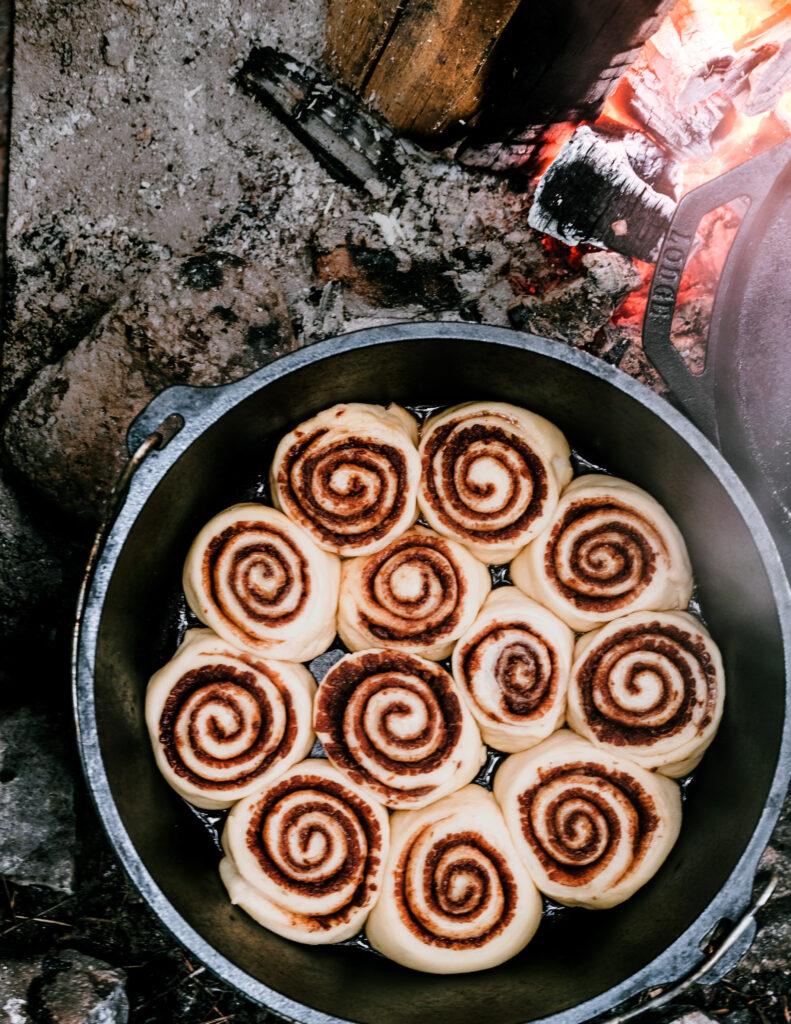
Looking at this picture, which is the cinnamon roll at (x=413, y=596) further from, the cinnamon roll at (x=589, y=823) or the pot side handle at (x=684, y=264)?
the pot side handle at (x=684, y=264)

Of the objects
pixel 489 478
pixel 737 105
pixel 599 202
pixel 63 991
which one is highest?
pixel 737 105

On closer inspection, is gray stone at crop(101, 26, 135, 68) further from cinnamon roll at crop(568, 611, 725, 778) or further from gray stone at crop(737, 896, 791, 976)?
gray stone at crop(737, 896, 791, 976)

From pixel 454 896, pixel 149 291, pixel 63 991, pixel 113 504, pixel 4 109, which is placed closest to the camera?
pixel 113 504

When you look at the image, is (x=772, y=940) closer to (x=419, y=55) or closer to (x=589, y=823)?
(x=589, y=823)

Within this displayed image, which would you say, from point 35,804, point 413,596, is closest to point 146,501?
point 413,596

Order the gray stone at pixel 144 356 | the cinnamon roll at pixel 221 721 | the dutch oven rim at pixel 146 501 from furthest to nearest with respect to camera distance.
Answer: the gray stone at pixel 144 356
the cinnamon roll at pixel 221 721
the dutch oven rim at pixel 146 501

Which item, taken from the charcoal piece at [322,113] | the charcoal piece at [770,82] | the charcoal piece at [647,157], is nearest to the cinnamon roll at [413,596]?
the charcoal piece at [322,113]

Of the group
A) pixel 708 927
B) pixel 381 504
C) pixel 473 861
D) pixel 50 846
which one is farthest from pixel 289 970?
pixel 381 504
